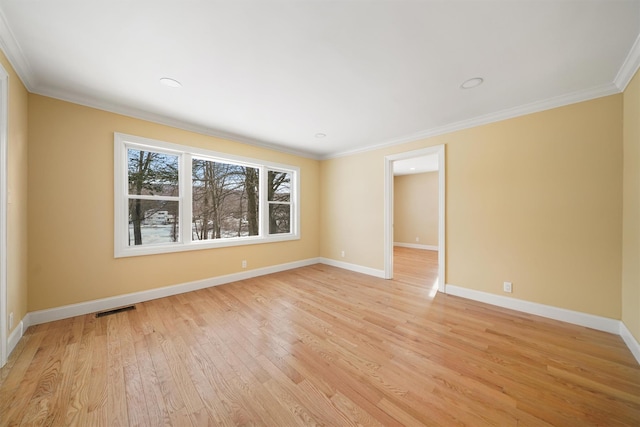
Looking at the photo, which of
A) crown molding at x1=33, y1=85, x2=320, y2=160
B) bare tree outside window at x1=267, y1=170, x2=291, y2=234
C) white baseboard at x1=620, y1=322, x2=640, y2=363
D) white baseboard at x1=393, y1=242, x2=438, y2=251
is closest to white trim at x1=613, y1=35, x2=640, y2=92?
white baseboard at x1=620, y1=322, x2=640, y2=363

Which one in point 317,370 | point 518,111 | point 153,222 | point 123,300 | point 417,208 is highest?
point 518,111

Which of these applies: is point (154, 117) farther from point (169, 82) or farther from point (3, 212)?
point (3, 212)

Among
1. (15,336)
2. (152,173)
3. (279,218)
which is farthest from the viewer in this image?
(279,218)

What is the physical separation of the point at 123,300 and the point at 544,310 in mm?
5221

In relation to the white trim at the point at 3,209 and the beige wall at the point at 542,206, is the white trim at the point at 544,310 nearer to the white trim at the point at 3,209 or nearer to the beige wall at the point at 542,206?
the beige wall at the point at 542,206

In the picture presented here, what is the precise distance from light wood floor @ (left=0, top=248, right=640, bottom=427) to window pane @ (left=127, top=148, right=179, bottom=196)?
1594mm

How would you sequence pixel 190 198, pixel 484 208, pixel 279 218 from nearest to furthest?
pixel 484 208, pixel 190 198, pixel 279 218

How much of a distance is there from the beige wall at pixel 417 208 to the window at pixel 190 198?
498 centimetres

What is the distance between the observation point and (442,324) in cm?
251

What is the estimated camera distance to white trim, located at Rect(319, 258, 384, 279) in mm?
4352

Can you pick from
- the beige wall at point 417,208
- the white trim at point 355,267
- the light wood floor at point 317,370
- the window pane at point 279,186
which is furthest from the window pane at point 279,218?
the beige wall at point 417,208

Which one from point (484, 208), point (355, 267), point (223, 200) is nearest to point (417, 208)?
point (355, 267)

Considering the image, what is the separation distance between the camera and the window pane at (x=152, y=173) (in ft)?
10.2

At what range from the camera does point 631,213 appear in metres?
2.12
